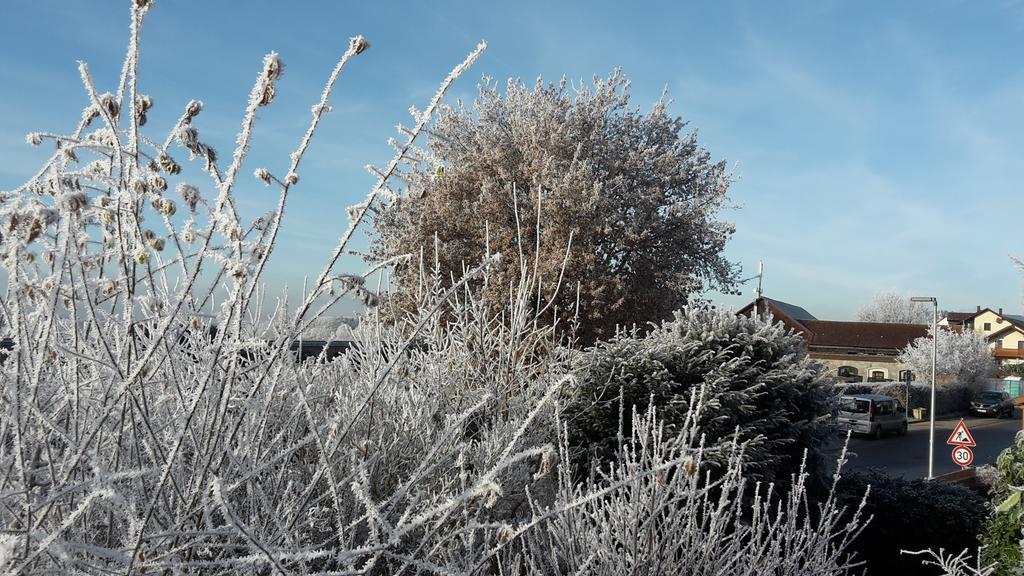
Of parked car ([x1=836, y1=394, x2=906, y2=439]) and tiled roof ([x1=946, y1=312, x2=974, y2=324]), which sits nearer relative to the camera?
parked car ([x1=836, y1=394, x2=906, y2=439])

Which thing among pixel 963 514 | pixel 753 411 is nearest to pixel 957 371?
pixel 963 514

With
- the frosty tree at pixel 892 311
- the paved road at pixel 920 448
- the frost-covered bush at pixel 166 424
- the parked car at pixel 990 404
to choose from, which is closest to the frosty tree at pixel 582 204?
the paved road at pixel 920 448

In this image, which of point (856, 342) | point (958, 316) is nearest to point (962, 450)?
point (856, 342)

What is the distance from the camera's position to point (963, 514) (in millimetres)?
8594

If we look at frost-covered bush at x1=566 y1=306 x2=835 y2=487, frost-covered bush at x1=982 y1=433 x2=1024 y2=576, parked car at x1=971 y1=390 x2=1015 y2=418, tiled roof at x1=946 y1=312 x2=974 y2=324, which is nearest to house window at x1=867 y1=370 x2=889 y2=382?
parked car at x1=971 y1=390 x2=1015 y2=418

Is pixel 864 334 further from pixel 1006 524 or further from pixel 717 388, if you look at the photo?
pixel 717 388

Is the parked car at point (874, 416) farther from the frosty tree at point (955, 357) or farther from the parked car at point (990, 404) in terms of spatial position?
the frosty tree at point (955, 357)

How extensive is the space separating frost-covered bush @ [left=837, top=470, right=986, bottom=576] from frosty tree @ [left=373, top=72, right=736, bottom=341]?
7.94 metres

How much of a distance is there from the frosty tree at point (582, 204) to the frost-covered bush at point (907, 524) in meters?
7.94

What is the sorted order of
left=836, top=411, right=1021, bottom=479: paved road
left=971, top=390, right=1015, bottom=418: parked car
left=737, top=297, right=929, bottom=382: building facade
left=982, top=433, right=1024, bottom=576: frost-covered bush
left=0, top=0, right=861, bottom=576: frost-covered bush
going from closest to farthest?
left=0, top=0, right=861, bottom=576: frost-covered bush
left=982, top=433, right=1024, bottom=576: frost-covered bush
left=836, top=411, right=1021, bottom=479: paved road
left=971, top=390, right=1015, bottom=418: parked car
left=737, top=297, right=929, bottom=382: building facade

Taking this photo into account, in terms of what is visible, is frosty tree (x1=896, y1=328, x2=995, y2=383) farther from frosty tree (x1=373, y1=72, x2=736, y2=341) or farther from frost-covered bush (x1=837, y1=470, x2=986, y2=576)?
frost-covered bush (x1=837, y1=470, x2=986, y2=576)

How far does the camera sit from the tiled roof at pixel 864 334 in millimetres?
49000

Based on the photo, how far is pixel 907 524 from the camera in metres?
8.10

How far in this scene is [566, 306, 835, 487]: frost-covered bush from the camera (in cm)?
560
